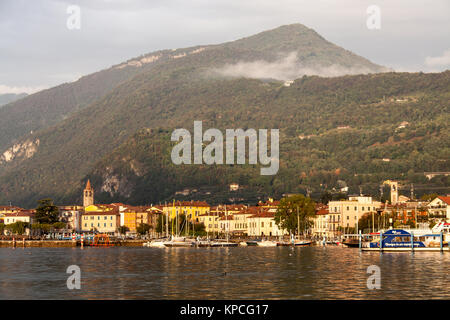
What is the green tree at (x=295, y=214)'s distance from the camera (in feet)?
621

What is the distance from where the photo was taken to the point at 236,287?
63.9 m

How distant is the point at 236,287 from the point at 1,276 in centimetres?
2604

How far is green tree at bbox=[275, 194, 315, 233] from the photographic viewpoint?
189m

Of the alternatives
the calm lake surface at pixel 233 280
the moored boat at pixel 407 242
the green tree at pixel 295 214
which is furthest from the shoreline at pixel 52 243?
the calm lake surface at pixel 233 280

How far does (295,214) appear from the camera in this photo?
190375 mm

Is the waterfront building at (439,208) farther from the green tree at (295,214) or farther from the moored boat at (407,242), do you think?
the moored boat at (407,242)

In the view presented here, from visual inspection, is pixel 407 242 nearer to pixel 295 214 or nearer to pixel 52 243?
pixel 295 214

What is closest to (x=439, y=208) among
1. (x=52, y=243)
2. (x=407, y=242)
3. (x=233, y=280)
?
(x=407, y=242)

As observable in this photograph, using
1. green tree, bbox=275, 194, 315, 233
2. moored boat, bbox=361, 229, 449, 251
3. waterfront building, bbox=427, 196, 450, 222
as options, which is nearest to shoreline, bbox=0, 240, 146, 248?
green tree, bbox=275, 194, 315, 233

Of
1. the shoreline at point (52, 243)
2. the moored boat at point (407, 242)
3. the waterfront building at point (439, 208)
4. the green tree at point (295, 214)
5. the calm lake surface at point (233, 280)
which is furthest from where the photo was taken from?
the green tree at point (295, 214)

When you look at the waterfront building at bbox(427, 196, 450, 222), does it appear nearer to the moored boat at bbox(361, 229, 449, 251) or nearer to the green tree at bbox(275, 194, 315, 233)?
the green tree at bbox(275, 194, 315, 233)
